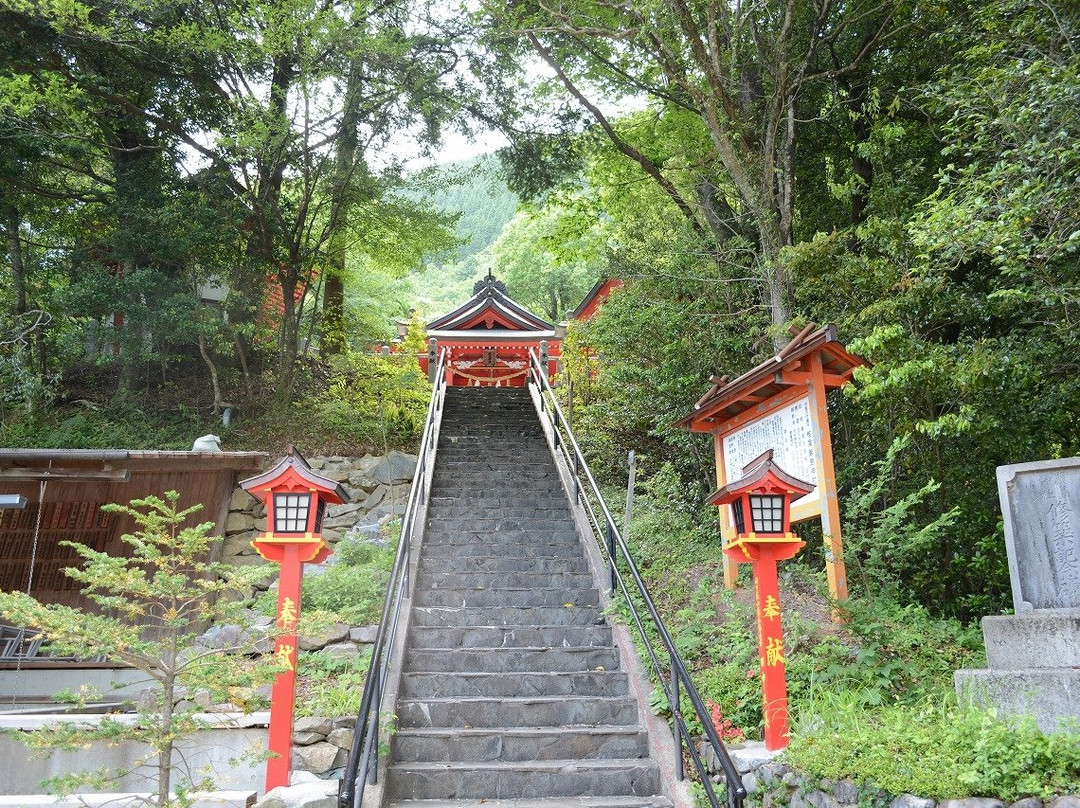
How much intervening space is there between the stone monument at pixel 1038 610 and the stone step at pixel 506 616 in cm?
359

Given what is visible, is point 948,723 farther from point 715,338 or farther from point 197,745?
point 715,338

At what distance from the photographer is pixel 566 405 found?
16.2 meters

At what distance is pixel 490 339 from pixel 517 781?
13.1 metres

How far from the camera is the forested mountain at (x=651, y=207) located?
24.3 feet

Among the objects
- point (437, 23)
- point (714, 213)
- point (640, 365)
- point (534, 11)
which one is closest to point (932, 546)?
point (640, 365)

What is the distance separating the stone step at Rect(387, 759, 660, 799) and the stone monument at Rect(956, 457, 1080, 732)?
2335 mm

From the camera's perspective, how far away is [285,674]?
5.37 meters

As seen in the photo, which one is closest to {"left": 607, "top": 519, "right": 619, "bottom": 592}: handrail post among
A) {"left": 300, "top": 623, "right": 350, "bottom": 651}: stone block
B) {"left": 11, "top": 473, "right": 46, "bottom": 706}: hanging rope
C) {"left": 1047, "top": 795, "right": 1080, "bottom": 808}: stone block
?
{"left": 300, "top": 623, "right": 350, "bottom": 651}: stone block

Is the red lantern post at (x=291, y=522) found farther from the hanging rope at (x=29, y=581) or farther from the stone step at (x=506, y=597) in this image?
the hanging rope at (x=29, y=581)

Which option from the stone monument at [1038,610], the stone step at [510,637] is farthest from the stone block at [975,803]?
the stone step at [510,637]

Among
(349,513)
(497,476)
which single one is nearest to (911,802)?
(497,476)

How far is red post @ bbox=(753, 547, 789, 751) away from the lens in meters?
5.21

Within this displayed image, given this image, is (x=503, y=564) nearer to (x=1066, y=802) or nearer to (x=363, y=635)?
(x=363, y=635)

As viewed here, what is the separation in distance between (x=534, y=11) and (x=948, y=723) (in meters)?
12.4
